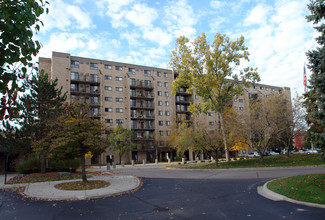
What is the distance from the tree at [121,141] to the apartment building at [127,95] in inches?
89.0

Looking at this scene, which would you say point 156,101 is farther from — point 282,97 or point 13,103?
point 13,103

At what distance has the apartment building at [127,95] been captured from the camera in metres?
49.4

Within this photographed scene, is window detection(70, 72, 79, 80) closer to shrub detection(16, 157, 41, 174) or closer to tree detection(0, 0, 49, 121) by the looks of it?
shrub detection(16, 157, 41, 174)

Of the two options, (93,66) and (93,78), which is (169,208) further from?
(93,66)

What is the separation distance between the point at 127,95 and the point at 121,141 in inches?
467

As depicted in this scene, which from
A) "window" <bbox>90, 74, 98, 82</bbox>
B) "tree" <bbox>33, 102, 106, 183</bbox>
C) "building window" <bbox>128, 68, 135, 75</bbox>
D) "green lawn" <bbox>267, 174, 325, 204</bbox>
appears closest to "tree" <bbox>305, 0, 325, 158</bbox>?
"green lawn" <bbox>267, 174, 325, 204</bbox>

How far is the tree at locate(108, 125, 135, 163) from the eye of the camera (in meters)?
46.7

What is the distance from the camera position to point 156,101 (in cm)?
5847

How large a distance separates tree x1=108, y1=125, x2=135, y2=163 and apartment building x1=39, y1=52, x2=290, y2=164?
89.0 inches

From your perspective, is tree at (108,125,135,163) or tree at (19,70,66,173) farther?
tree at (108,125,135,163)

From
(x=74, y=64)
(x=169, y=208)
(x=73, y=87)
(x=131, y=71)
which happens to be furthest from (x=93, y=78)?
(x=169, y=208)

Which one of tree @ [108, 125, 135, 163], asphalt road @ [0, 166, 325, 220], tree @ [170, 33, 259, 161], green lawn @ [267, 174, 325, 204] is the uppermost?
tree @ [170, 33, 259, 161]

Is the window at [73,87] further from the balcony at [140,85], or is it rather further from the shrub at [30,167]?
the shrub at [30,167]

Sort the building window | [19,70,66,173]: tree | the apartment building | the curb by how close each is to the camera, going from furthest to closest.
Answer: the building window
the apartment building
[19,70,66,173]: tree
the curb
